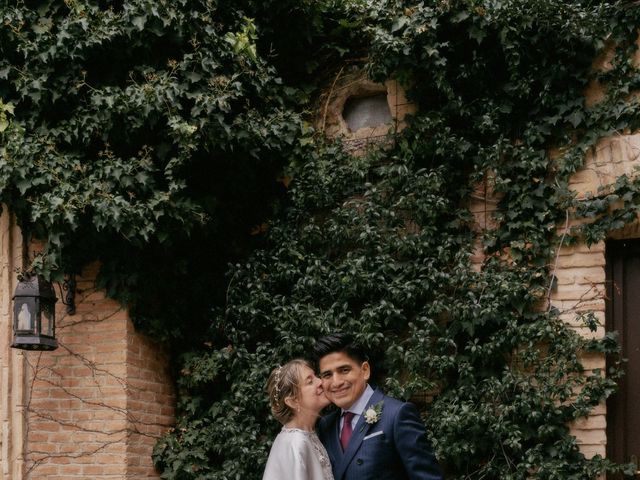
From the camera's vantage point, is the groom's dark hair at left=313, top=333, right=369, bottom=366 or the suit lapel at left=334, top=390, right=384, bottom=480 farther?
the groom's dark hair at left=313, top=333, right=369, bottom=366

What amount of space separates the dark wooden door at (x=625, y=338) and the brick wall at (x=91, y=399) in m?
3.45

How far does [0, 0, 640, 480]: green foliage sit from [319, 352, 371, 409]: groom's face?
122cm

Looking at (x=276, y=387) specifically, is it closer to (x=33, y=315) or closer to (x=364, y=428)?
(x=364, y=428)

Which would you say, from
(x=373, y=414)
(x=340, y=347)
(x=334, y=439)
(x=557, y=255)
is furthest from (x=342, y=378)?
(x=557, y=255)

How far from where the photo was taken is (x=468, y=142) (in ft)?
19.5

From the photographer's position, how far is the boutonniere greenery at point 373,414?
4230 mm

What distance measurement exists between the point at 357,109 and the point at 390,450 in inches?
131

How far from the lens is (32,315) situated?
5.53 metres

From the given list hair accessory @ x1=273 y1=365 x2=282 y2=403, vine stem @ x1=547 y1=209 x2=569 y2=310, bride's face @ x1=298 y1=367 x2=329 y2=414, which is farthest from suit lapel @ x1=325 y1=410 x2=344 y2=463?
vine stem @ x1=547 y1=209 x2=569 y2=310

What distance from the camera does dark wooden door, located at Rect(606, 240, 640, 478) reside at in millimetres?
5535

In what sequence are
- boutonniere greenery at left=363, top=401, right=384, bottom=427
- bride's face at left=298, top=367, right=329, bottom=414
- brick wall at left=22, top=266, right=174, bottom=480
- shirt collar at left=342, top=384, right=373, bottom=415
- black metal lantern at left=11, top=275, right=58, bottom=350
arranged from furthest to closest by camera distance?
1. brick wall at left=22, top=266, right=174, bottom=480
2. black metal lantern at left=11, top=275, right=58, bottom=350
3. bride's face at left=298, top=367, right=329, bottom=414
4. shirt collar at left=342, top=384, right=373, bottom=415
5. boutonniere greenery at left=363, top=401, right=384, bottom=427

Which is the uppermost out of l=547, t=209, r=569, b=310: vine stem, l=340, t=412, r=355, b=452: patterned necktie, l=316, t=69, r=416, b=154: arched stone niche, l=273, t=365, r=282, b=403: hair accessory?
l=316, t=69, r=416, b=154: arched stone niche

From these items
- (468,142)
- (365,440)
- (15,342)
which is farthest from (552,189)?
(15,342)

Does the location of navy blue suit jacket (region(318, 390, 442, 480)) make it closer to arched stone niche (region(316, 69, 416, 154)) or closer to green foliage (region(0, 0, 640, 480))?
green foliage (region(0, 0, 640, 480))
